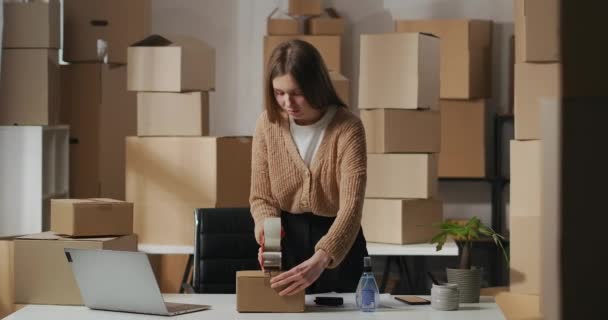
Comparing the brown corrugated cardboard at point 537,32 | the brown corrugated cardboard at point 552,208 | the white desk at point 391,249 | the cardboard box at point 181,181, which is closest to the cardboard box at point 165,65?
the cardboard box at point 181,181

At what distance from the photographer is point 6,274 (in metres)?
3.62

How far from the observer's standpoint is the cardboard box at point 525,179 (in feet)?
11.7

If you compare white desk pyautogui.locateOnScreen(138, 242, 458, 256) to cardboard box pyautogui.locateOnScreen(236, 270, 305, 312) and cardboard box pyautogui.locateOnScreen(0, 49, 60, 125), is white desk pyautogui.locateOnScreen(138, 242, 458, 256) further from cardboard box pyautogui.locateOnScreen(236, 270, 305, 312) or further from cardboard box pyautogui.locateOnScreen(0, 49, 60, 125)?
cardboard box pyautogui.locateOnScreen(236, 270, 305, 312)

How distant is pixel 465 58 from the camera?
5.39 metres

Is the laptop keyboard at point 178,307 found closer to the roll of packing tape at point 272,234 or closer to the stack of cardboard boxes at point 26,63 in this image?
the roll of packing tape at point 272,234

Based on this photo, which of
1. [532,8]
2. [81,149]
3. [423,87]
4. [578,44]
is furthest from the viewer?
[81,149]

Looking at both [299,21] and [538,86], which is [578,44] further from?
[299,21]

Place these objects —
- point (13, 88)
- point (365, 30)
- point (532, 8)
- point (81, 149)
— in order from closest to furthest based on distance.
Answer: point (532, 8), point (13, 88), point (81, 149), point (365, 30)

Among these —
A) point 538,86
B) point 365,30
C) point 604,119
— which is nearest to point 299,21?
point 365,30

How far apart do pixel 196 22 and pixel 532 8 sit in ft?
9.69

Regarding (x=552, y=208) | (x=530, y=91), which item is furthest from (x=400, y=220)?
(x=552, y=208)

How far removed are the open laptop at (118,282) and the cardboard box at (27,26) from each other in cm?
216

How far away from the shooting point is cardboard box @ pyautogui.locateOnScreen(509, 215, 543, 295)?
3529 mm

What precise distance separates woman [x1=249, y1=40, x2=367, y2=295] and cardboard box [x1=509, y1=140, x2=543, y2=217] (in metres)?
1.35
